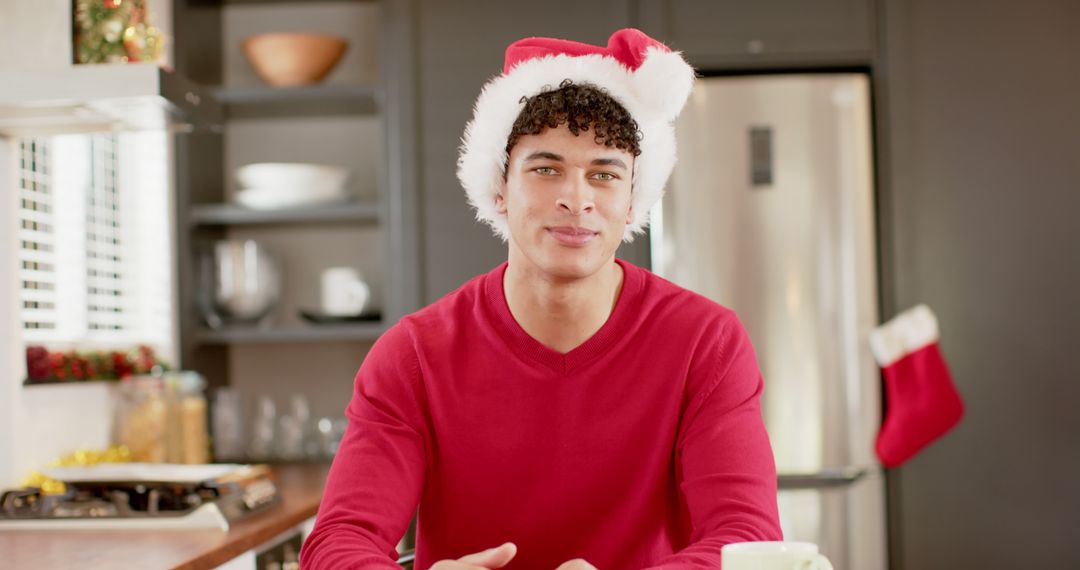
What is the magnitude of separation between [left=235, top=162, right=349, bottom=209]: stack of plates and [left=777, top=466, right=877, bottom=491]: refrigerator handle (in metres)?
1.45

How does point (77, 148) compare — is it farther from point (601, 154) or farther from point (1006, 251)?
point (1006, 251)

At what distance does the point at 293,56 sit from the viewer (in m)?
3.38

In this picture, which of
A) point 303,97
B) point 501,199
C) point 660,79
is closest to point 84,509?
point 501,199

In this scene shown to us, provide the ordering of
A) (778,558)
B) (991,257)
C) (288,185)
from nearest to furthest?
(778,558)
(991,257)
(288,185)

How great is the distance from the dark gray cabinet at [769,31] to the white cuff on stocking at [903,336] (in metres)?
0.68

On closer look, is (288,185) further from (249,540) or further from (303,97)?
(249,540)

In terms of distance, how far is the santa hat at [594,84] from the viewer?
1567 millimetres

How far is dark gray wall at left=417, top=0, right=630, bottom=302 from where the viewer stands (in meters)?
3.24

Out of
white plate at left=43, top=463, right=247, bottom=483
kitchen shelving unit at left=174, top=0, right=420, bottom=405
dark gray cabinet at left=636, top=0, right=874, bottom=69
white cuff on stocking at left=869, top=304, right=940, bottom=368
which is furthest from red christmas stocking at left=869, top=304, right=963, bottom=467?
white plate at left=43, top=463, right=247, bottom=483

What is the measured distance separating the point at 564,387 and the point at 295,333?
1935 mm

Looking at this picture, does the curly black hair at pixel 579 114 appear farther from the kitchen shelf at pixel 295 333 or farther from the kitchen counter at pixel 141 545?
the kitchen shelf at pixel 295 333

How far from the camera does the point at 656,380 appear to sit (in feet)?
5.07

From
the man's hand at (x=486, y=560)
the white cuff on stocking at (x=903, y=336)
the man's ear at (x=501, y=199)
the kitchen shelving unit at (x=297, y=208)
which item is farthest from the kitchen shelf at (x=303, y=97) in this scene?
the man's hand at (x=486, y=560)

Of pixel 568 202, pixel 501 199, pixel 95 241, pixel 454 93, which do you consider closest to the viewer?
pixel 568 202
